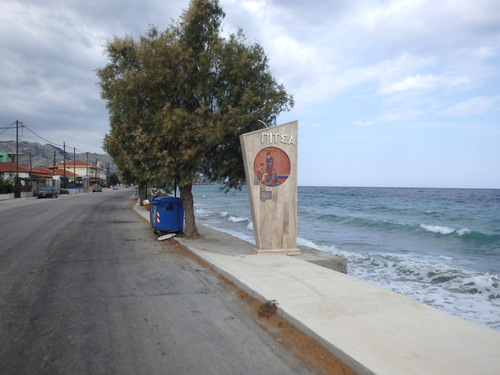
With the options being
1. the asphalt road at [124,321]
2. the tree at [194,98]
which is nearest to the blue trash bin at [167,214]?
the tree at [194,98]

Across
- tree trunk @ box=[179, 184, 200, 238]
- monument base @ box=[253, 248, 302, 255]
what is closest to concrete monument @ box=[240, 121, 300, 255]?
monument base @ box=[253, 248, 302, 255]

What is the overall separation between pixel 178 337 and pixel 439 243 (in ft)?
55.7

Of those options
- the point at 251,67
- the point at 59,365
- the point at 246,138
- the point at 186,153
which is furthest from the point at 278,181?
the point at 59,365

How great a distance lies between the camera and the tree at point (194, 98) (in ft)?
32.6

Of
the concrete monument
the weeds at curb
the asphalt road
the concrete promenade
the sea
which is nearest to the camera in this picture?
the concrete promenade

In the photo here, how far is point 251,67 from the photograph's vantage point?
33.8ft

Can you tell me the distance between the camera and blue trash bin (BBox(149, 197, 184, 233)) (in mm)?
12117

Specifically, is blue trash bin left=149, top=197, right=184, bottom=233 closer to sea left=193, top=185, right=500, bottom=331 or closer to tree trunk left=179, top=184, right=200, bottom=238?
tree trunk left=179, top=184, right=200, bottom=238

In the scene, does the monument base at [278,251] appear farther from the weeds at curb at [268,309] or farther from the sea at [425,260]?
the weeds at curb at [268,309]

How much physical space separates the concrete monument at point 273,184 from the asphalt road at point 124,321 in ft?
6.57

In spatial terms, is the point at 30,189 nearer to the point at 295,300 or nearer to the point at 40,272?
the point at 40,272

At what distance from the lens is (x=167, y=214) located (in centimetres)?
1220

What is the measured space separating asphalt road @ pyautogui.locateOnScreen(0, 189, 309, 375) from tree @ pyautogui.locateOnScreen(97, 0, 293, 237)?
3180 millimetres

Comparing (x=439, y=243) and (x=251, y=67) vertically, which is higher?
(x=251, y=67)
